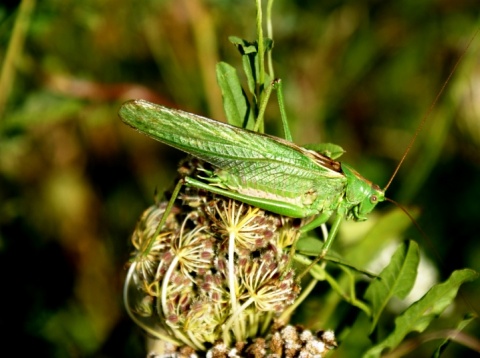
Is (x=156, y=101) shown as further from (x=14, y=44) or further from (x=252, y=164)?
(x=252, y=164)

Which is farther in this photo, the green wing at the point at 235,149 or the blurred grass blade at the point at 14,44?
the blurred grass blade at the point at 14,44

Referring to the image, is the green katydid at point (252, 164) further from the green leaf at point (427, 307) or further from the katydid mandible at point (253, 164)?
the green leaf at point (427, 307)

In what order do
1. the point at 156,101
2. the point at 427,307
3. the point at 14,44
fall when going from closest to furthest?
the point at 427,307, the point at 14,44, the point at 156,101

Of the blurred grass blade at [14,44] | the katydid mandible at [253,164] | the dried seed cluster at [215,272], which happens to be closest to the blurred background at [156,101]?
the blurred grass blade at [14,44]

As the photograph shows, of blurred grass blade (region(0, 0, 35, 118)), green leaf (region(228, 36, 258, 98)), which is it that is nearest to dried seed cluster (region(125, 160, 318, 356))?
green leaf (region(228, 36, 258, 98))

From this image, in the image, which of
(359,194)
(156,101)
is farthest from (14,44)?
(359,194)

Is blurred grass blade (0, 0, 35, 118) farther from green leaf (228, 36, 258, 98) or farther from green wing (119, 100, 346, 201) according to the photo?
green leaf (228, 36, 258, 98)
